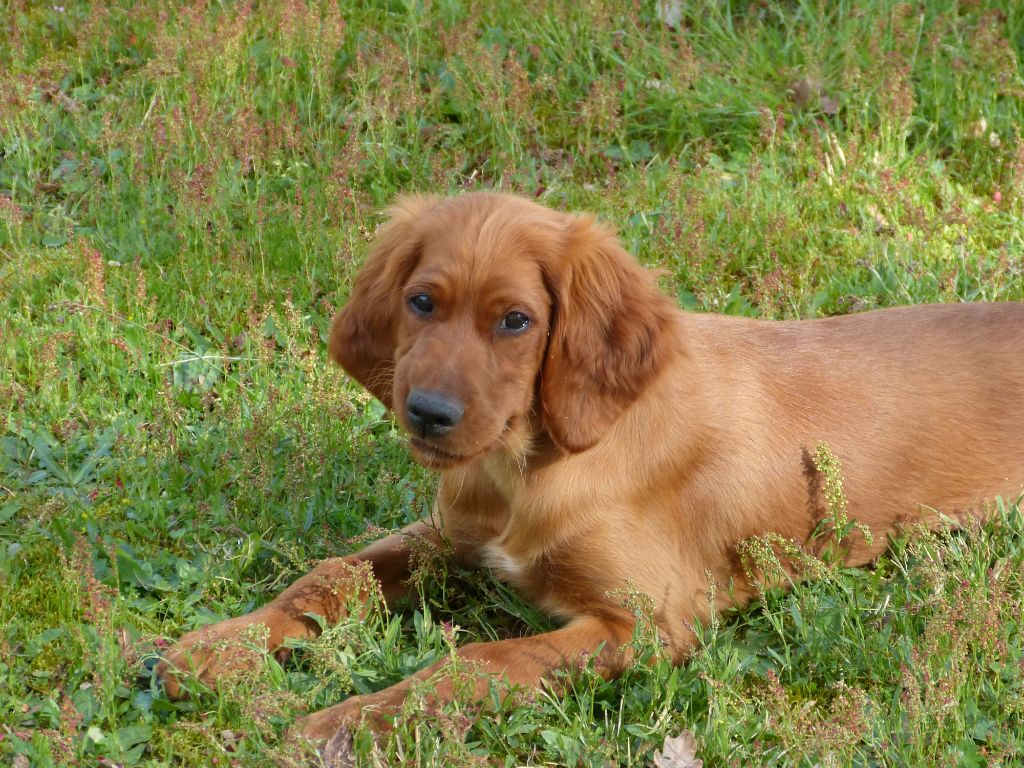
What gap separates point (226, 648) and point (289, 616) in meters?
0.29

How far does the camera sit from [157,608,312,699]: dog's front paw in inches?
113

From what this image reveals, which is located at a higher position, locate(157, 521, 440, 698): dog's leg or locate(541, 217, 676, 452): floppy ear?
locate(541, 217, 676, 452): floppy ear

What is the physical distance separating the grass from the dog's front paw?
0.05 meters

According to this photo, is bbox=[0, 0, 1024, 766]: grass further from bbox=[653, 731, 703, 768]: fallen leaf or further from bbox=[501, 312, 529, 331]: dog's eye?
bbox=[501, 312, 529, 331]: dog's eye

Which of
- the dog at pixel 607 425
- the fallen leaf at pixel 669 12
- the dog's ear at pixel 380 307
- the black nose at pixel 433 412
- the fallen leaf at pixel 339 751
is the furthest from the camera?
the fallen leaf at pixel 669 12

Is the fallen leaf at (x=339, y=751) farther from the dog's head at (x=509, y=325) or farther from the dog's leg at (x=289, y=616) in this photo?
the dog's head at (x=509, y=325)

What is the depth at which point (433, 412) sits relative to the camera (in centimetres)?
283

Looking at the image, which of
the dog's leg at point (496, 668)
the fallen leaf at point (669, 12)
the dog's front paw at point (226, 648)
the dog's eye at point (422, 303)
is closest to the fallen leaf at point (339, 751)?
the dog's leg at point (496, 668)

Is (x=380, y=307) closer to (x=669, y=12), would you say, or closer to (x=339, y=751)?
(x=339, y=751)

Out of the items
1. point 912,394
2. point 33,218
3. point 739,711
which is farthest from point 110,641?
point 33,218

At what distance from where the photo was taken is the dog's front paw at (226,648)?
2871 mm

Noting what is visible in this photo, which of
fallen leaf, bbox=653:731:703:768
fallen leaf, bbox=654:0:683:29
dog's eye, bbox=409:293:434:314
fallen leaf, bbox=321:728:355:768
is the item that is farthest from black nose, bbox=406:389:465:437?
fallen leaf, bbox=654:0:683:29

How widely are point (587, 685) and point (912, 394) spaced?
1.24 meters

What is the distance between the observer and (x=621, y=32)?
580cm
